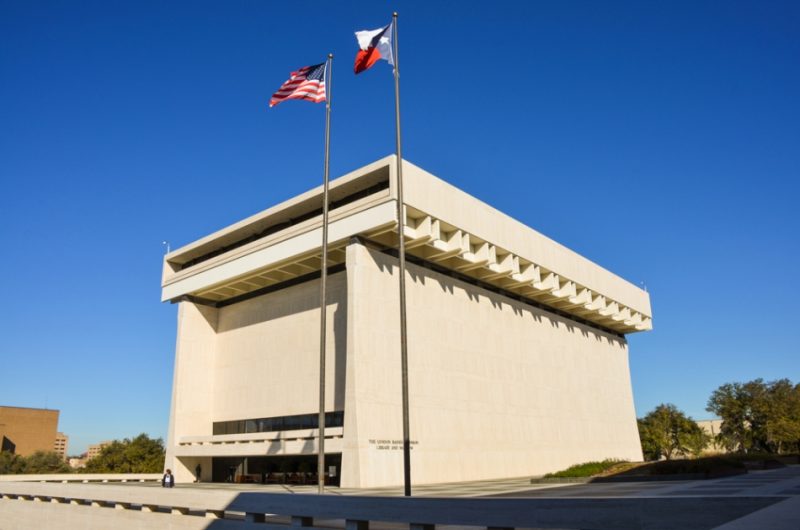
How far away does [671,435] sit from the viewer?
7456 cm

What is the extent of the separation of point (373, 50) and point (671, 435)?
67.8 m

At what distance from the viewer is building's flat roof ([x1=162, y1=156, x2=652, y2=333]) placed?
3391 cm

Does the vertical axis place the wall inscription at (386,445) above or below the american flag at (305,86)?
below

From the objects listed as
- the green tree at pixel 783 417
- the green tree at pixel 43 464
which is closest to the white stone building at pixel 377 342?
the green tree at pixel 783 417

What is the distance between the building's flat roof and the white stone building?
121 mm

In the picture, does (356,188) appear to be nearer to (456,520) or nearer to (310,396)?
(310,396)

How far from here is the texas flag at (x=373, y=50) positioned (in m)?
21.4

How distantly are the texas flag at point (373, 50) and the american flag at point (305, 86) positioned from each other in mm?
3154

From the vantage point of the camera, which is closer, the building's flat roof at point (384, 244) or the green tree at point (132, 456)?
the building's flat roof at point (384, 244)

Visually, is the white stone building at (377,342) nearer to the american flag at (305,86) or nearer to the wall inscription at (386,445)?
the wall inscription at (386,445)

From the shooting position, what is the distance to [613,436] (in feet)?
178

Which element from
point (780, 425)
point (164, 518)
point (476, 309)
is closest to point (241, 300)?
point (476, 309)

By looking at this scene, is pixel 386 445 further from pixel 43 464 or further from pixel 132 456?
pixel 43 464

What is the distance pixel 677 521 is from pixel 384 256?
26646 millimetres
